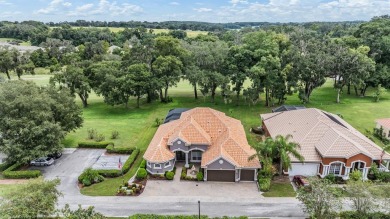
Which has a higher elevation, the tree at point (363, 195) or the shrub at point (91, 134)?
the tree at point (363, 195)

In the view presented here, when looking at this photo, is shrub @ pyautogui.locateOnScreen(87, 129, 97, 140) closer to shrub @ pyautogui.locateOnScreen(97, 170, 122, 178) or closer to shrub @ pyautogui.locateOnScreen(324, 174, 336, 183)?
shrub @ pyautogui.locateOnScreen(97, 170, 122, 178)

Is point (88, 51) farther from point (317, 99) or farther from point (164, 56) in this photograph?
point (317, 99)

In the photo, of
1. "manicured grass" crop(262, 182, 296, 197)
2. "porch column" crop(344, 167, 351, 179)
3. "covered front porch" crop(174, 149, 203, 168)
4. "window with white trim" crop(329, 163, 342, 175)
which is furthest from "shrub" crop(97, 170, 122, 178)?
"porch column" crop(344, 167, 351, 179)

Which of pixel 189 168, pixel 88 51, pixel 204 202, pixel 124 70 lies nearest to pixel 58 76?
pixel 124 70

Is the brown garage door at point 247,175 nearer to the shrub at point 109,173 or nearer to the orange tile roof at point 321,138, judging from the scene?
the orange tile roof at point 321,138

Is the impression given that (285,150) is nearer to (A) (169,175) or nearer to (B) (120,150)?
(A) (169,175)

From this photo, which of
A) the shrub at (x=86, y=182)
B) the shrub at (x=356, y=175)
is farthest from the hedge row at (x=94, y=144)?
the shrub at (x=356, y=175)
